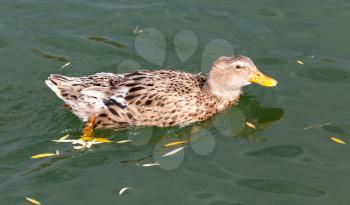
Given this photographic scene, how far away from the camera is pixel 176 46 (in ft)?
39.4

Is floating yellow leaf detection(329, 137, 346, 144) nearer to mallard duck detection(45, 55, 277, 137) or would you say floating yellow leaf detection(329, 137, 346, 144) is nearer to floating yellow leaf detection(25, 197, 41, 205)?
mallard duck detection(45, 55, 277, 137)

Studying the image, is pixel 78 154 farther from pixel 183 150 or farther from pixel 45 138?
pixel 183 150

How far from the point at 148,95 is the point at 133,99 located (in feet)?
0.75

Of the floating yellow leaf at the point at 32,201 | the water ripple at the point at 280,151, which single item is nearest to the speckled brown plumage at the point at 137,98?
the water ripple at the point at 280,151

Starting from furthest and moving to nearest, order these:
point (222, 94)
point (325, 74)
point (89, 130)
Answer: point (325, 74) < point (222, 94) < point (89, 130)

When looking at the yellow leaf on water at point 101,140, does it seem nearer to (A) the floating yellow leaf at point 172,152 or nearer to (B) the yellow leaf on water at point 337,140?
(A) the floating yellow leaf at point 172,152

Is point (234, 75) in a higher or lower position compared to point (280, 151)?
higher

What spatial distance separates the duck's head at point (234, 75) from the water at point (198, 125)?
0.48 meters

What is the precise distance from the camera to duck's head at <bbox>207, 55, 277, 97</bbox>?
33.0 ft

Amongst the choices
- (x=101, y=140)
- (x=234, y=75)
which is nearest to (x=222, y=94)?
(x=234, y=75)

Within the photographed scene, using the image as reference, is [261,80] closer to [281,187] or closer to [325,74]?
[325,74]

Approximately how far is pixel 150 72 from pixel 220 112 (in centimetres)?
128

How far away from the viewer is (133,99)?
9.84m

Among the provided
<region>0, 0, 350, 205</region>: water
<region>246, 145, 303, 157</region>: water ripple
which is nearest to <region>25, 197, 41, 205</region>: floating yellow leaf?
<region>0, 0, 350, 205</region>: water
